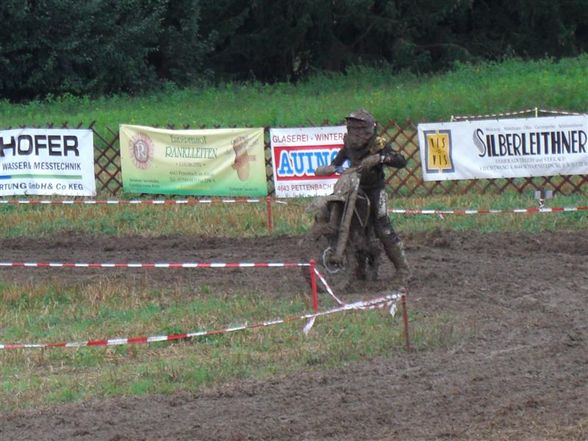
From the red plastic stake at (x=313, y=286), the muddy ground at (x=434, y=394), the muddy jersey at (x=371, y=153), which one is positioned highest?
the muddy jersey at (x=371, y=153)

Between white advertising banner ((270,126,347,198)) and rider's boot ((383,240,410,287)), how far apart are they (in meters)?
6.52

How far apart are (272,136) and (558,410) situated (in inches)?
483

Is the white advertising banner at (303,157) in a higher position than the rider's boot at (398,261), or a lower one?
higher

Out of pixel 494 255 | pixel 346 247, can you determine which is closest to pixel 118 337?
pixel 346 247

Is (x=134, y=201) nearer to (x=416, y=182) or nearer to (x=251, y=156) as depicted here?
(x=251, y=156)

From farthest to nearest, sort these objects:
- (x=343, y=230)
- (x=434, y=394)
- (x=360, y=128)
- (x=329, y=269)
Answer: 1. (x=329, y=269)
2. (x=360, y=128)
3. (x=343, y=230)
4. (x=434, y=394)

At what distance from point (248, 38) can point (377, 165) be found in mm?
34154

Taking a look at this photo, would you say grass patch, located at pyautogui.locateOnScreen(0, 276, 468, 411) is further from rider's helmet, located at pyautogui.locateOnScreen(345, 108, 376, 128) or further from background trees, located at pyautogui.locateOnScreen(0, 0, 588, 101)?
background trees, located at pyautogui.locateOnScreen(0, 0, 588, 101)

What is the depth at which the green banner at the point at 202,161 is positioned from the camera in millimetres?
20406

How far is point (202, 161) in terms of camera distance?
20.5 m

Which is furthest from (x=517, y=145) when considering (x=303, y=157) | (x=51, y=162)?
(x=51, y=162)

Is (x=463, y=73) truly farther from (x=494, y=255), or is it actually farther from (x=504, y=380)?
(x=504, y=380)

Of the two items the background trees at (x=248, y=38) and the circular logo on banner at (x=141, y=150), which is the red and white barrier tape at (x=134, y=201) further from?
the background trees at (x=248, y=38)

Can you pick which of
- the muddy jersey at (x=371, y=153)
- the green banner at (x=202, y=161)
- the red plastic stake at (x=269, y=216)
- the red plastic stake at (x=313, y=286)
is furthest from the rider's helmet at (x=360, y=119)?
the green banner at (x=202, y=161)
